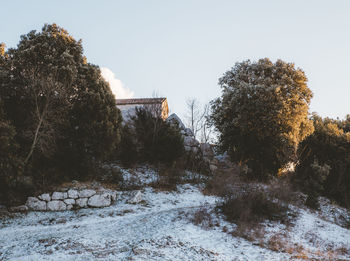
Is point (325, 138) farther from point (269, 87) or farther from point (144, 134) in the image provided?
point (144, 134)

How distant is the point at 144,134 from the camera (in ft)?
57.5

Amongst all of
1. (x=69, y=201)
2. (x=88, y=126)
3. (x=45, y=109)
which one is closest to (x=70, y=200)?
(x=69, y=201)

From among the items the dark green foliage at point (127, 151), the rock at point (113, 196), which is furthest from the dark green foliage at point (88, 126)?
the dark green foliage at point (127, 151)

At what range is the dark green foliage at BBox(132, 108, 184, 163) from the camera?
666 inches

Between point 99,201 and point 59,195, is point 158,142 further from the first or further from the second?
point 59,195

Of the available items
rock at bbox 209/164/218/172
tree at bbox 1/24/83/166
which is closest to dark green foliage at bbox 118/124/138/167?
tree at bbox 1/24/83/166

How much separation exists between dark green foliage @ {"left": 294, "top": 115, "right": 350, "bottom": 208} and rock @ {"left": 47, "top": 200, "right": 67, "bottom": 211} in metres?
15.5

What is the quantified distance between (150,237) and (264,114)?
12.0 meters

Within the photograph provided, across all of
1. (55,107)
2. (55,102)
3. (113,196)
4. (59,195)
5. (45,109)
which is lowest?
(113,196)

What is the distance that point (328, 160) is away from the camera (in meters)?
18.8

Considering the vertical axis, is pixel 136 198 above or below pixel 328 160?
below

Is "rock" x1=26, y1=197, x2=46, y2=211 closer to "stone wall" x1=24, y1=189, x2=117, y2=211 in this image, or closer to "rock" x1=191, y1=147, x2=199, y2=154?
"stone wall" x1=24, y1=189, x2=117, y2=211

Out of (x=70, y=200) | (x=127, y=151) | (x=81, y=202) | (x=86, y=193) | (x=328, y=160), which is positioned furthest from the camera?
(x=328, y=160)

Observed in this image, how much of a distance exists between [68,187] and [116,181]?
2.72 meters
